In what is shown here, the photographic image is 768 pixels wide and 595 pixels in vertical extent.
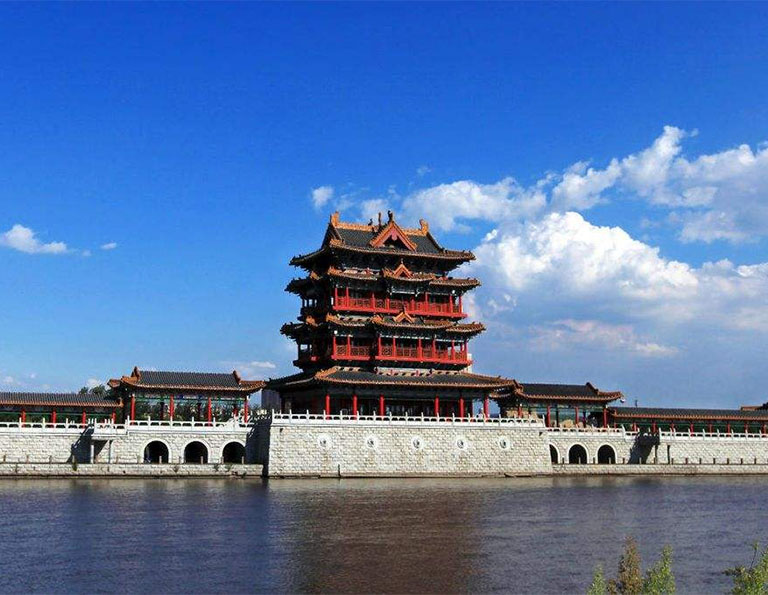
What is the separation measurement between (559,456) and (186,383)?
117 ft

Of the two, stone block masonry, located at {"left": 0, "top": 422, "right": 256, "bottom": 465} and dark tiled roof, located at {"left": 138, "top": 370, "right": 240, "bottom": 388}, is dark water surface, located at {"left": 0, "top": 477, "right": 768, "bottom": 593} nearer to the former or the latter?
stone block masonry, located at {"left": 0, "top": 422, "right": 256, "bottom": 465}

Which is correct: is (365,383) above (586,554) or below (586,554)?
above

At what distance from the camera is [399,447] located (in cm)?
7225

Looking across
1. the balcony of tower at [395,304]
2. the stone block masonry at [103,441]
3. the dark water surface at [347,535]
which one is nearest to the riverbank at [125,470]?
the stone block masonry at [103,441]

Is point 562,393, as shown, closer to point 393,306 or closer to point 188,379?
point 393,306

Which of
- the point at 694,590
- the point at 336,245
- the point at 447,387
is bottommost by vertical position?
the point at 694,590

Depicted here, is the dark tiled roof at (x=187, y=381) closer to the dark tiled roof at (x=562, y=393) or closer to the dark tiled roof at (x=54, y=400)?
the dark tiled roof at (x=54, y=400)

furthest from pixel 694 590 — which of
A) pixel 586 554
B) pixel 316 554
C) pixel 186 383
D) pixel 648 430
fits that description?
pixel 648 430

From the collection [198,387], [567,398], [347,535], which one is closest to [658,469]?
[567,398]

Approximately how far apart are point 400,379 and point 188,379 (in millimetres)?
18222

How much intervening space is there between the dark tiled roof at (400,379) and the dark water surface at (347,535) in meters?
12.0

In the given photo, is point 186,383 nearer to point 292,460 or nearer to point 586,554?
point 292,460

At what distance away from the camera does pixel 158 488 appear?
58.9 meters

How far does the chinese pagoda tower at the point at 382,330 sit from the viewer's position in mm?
76625
